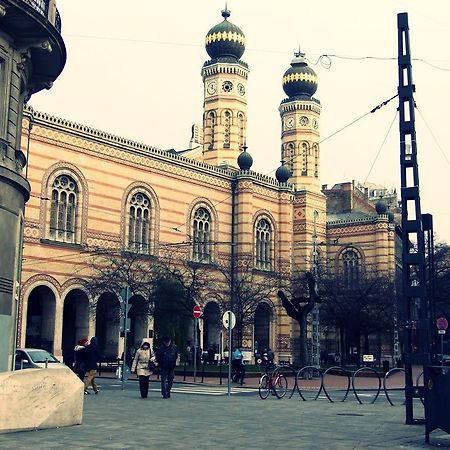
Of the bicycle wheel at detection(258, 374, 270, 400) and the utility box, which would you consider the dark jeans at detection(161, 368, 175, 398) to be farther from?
the utility box

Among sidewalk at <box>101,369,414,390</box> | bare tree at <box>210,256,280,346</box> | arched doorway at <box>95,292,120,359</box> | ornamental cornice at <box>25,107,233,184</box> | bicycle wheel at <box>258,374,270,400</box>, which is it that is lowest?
sidewalk at <box>101,369,414,390</box>

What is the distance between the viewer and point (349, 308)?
130 feet

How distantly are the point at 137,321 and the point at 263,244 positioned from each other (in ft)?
40.0

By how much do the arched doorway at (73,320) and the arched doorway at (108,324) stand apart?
1.22 meters

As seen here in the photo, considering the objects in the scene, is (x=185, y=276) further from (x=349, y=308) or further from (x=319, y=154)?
(x=319, y=154)

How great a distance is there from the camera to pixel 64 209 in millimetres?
35406

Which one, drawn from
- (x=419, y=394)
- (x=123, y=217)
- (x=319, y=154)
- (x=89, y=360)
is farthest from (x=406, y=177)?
(x=319, y=154)

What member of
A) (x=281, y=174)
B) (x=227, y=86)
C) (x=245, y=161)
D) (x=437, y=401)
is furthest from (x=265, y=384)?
(x=227, y=86)

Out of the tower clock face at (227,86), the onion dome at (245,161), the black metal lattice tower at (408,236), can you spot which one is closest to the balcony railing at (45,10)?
the black metal lattice tower at (408,236)

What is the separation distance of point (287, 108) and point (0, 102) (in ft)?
141

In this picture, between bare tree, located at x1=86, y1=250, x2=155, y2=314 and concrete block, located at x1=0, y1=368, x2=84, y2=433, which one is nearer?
concrete block, located at x1=0, y1=368, x2=84, y2=433

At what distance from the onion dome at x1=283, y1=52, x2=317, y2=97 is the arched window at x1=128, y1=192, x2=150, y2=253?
21.3 m

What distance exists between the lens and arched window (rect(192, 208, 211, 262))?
43156 mm

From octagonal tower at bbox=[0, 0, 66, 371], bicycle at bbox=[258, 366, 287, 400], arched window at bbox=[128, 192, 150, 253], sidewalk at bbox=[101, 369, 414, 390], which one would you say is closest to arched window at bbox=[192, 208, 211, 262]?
arched window at bbox=[128, 192, 150, 253]
